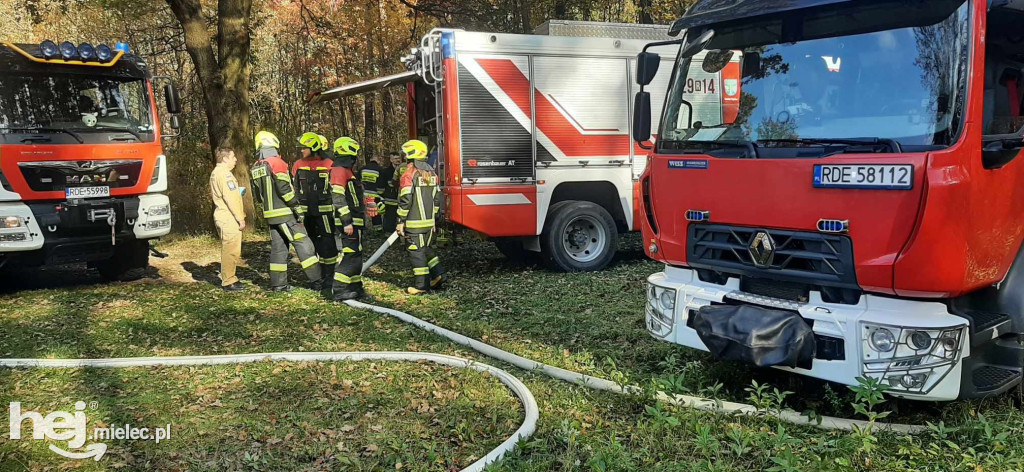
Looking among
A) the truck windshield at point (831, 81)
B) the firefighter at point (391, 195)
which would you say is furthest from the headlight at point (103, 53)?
the truck windshield at point (831, 81)

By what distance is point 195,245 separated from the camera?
11523 mm

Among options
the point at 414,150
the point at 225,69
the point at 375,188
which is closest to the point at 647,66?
the point at 414,150

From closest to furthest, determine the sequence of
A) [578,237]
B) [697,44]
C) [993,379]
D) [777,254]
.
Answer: [993,379] < [777,254] < [697,44] < [578,237]

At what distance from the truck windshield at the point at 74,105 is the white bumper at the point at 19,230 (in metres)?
0.84

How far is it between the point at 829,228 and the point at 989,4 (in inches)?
49.0

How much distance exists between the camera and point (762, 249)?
3744 mm

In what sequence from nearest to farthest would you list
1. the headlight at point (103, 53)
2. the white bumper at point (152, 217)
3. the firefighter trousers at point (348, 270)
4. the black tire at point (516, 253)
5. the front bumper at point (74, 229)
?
the firefighter trousers at point (348, 270), the front bumper at point (74, 229), the headlight at point (103, 53), the white bumper at point (152, 217), the black tire at point (516, 253)

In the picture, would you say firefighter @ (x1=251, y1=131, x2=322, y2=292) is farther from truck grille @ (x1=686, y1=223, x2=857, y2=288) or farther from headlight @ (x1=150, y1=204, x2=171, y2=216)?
truck grille @ (x1=686, y1=223, x2=857, y2=288)

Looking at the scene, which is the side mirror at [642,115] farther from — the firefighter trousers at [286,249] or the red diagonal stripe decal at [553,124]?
the firefighter trousers at [286,249]

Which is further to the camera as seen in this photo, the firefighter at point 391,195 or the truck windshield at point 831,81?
the firefighter at point 391,195

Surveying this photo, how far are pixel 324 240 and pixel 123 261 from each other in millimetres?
2994

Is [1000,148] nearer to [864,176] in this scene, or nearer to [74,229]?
[864,176]

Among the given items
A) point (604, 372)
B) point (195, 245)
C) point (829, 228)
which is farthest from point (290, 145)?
point (829, 228)

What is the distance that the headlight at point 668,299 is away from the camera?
4203mm
